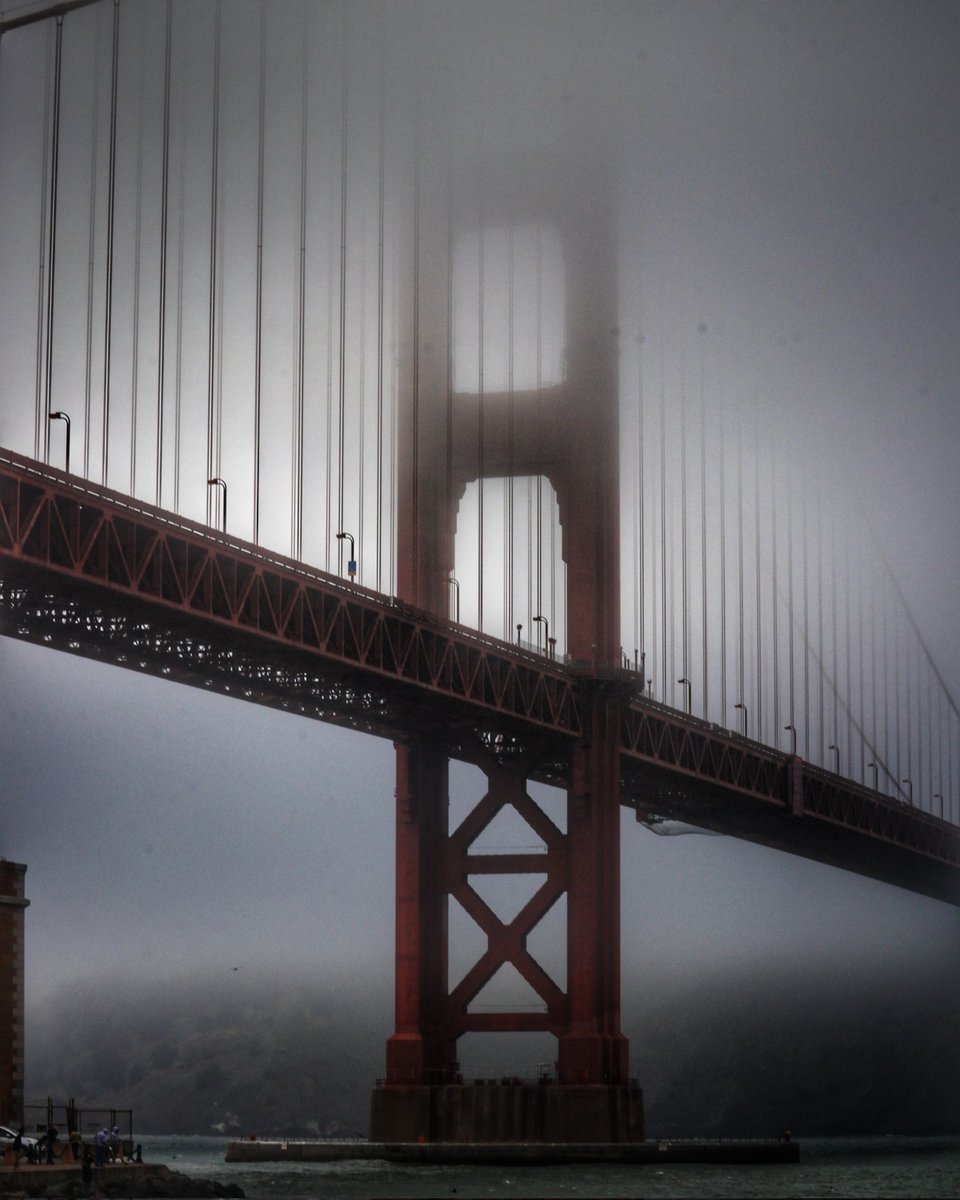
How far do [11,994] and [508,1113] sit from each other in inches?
728

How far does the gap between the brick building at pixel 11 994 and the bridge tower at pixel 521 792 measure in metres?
17.1

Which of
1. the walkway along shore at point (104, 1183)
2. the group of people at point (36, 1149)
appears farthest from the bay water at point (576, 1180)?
the group of people at point (36, 1149)

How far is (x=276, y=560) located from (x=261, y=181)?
9.22 metres

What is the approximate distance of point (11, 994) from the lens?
38.3m

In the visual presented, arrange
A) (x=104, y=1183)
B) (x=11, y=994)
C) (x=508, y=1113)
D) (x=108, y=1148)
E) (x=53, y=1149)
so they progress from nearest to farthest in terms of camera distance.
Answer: (x=104, y=1183), (x=53, y=1149), (x=108, y=1148), (x=11, y=994), (x=508, y=1113)

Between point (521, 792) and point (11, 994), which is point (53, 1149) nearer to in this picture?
point (11, 994)

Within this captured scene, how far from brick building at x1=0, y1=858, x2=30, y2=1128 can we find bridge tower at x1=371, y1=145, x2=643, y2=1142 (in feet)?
56.0

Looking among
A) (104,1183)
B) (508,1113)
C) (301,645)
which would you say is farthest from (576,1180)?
(104,1183)

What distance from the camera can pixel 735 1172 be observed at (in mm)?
53000

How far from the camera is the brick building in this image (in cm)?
3825

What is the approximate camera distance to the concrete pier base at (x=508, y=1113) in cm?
5378

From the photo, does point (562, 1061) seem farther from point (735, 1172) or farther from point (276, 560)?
point (276, 560)

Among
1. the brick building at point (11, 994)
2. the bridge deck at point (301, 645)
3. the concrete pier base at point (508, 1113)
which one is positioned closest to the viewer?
the brick building at point (11, 994)

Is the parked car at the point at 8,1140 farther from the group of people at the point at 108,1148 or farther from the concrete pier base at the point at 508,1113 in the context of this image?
the concrete pier base at the point at 508,1113
